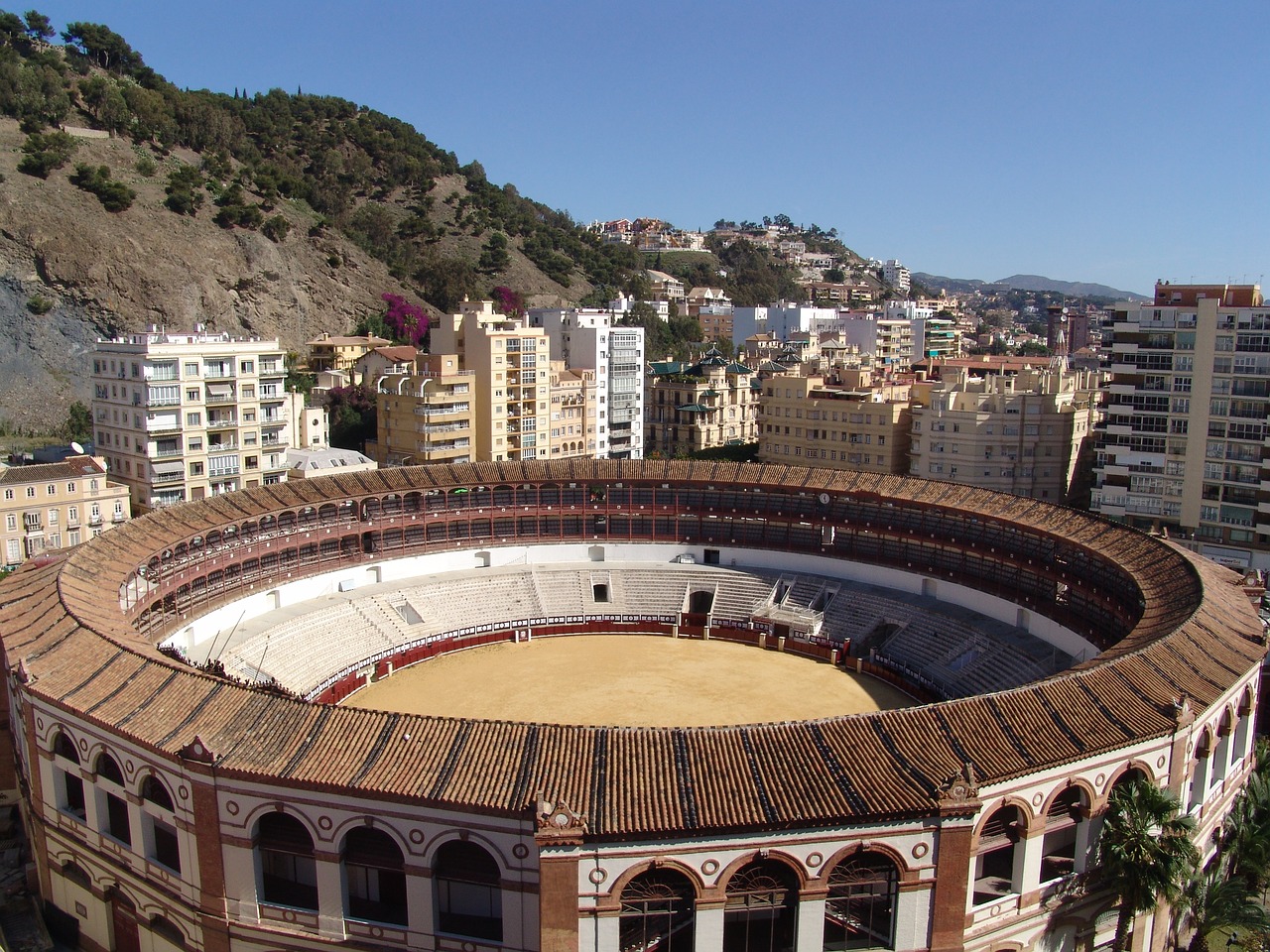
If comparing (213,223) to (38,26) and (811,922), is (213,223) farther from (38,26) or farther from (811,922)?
(811,922)

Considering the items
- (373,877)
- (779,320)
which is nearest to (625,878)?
(373,877)

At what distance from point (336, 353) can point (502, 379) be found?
27.4 metres

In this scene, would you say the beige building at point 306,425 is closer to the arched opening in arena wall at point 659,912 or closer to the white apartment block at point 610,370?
the white apartment block at point 610,370

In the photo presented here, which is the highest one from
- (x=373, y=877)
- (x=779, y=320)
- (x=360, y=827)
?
(x=779, y=320)

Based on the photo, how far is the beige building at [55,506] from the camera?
53.9m

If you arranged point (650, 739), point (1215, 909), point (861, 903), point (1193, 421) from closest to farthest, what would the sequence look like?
point (861, 903)
point (650, 739)
point (1215, 909)
point (1193, 421)

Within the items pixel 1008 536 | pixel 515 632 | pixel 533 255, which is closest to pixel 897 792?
pixel 1008 536

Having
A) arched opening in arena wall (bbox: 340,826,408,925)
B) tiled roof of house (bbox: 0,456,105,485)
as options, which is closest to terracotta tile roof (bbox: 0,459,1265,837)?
arched opening in arena wall (bbox: 340,826,408,925)

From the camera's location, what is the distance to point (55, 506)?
55625mm

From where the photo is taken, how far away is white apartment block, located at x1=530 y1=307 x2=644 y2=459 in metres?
87.8

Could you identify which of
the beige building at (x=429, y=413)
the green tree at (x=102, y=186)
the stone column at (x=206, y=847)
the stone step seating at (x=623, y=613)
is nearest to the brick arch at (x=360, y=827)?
the stone column at (x=206, y=847)

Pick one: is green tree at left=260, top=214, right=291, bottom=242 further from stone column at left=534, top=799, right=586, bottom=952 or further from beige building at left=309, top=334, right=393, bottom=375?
stone column at left=534, top=799, right=586, bottom=952

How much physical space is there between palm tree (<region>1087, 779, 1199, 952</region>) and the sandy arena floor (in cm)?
1979

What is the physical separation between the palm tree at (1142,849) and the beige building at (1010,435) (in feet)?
156
